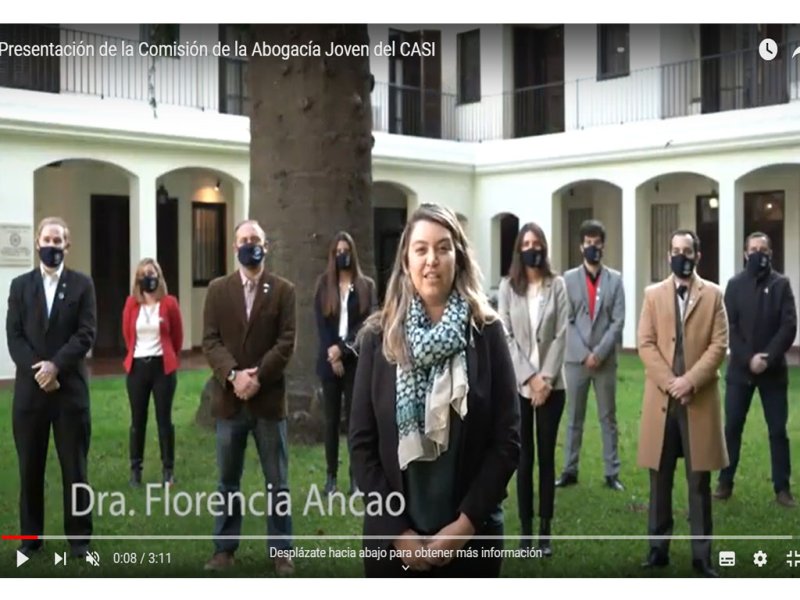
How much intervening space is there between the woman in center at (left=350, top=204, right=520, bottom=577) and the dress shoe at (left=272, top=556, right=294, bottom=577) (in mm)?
1879

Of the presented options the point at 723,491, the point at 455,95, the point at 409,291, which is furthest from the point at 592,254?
the point at 409,291

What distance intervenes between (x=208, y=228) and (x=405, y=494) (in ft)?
15.3

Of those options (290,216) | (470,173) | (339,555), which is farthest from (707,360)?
(290,216)

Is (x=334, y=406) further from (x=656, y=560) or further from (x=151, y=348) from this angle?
(x=656, y=560)

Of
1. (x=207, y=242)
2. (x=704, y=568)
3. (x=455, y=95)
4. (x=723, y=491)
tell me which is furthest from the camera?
(x=207, y=242)

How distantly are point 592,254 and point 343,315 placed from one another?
1602 mm

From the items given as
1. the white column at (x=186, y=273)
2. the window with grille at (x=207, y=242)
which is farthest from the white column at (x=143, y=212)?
the window with grille at (x=207, y=242)

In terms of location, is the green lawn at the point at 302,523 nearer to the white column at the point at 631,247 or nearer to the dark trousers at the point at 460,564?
the dark trousers at the point at 460,564

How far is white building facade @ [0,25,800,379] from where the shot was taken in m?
6.16

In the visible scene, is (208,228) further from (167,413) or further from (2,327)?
(2,327)

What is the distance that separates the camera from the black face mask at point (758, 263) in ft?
22.8

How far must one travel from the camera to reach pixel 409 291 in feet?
13.0

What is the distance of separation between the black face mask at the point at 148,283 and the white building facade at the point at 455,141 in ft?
0.86

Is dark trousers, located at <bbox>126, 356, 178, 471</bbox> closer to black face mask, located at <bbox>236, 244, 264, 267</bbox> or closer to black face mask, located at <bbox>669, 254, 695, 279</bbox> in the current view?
black face mask, located at <bbox>236, 244, 264, 267</bbox>
